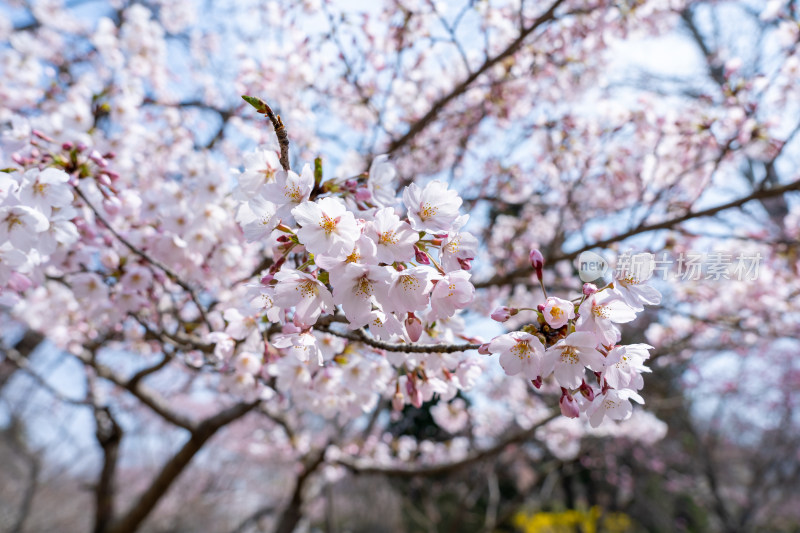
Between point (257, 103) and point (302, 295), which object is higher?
point (257, 103)

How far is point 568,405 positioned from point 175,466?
383 cm

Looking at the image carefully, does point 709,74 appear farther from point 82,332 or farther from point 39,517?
point 39,517

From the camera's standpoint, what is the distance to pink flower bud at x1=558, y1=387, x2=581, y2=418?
1.06 meters

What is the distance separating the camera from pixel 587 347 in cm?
94

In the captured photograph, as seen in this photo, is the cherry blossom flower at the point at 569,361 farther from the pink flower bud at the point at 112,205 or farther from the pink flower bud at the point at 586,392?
the pink flower bud at the point at 112,205

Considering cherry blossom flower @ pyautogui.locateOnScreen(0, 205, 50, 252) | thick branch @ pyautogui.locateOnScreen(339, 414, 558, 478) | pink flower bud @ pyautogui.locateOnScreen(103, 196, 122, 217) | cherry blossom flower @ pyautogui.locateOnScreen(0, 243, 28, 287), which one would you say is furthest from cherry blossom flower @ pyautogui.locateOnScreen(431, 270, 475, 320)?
thick branch @ pyautogui.locateOnScreen(339, 414, 558, 478)

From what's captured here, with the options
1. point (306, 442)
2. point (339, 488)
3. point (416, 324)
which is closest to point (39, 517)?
point (339, 488)

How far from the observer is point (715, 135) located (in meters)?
3.22

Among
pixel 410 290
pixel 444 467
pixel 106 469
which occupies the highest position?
pixel 444 467

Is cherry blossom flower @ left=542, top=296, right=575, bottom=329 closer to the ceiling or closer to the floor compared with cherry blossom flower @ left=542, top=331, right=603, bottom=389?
closer to the ceiling

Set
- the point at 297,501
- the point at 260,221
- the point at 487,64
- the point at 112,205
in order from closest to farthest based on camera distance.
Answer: the point at 260,221
the point at 112,205
the point at 487,64
the point at 297,501

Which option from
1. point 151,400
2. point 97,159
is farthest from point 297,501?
point 97,159

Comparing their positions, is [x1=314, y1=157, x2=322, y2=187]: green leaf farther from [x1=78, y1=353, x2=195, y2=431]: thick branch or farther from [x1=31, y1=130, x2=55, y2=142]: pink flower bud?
[x1=78, y1=353, x2=195, y2=431]: thick branch

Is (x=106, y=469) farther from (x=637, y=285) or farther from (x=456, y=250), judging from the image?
(x=637, y=285)
